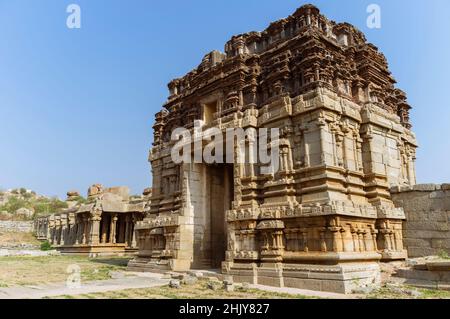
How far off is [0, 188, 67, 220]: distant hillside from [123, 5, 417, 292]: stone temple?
45.5 meters

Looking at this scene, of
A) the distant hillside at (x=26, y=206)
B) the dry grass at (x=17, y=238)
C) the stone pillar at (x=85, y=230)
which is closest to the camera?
the stone pillar at (x=85, y=230)

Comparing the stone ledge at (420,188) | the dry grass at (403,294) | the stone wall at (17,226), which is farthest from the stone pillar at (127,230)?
the stone wall at (17,226)

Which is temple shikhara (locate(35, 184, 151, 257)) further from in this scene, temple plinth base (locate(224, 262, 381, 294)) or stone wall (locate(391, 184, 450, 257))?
stone wall (locate(391, 184, 450, 257))

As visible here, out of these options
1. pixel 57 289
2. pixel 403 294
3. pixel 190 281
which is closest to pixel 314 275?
pixel 403 294

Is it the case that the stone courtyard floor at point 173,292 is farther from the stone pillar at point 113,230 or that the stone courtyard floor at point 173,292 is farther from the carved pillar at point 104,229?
the carved pillar at point 104,229

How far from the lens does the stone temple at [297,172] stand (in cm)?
1163

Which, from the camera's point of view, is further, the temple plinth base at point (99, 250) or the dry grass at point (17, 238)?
the dry grass at point (17, 238)

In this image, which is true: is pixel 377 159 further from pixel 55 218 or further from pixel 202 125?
pixel 55 218

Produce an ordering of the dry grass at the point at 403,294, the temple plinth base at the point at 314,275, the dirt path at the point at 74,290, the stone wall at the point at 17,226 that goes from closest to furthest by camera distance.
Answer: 1. the dry grass at the point at 403,294
2. the dirt path at the point at 74,290
3. the temple plinth base at the point at 314,275
4. the stone wall at the point at 17,226

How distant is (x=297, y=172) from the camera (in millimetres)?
12812

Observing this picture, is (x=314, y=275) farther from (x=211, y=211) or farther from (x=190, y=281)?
(x=211, y=211)

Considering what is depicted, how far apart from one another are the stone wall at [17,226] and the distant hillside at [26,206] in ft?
10.1

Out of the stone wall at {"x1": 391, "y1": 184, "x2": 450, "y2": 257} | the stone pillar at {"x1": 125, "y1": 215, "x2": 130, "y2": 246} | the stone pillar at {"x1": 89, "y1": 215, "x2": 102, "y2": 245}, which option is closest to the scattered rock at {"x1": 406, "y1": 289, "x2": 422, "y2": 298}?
the stone wall at {"x1": 391, "y1": 184, "x2": 450, "y2": 257}
